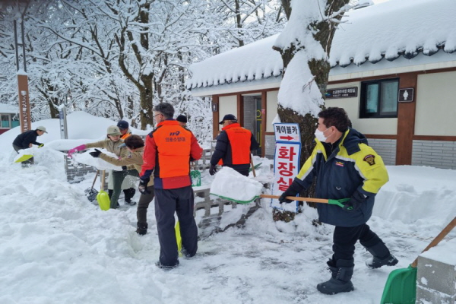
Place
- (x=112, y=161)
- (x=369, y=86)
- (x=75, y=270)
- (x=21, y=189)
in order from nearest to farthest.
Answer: (x=75, y=270) < (x=112, y=161) < (x=21, y=189) < (x=369, y=86)

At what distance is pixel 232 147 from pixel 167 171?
6.24ft

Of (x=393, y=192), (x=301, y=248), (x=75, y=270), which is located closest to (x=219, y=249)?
(x=301, y=248)

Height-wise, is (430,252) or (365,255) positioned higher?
(430,252)

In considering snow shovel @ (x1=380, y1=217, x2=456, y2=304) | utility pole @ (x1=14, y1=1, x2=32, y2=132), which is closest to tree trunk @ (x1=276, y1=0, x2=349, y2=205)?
snow shovel @ (x1=380, y1=217, x2=456, y2=304)

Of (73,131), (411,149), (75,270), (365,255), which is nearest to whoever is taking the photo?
(75,270)

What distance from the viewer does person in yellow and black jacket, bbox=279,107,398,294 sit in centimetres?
272

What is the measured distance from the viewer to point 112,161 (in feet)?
16.5

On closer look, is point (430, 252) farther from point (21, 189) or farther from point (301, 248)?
point (21, 189)

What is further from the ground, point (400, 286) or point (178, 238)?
point (400, 286)

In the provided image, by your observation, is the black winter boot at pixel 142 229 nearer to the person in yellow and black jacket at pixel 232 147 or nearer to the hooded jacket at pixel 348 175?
the person in yellow and black jacket at pixel 232 147

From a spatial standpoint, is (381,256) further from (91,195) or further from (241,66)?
(241,66)

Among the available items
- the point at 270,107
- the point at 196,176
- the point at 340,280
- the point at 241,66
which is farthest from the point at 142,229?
the point at 270,107

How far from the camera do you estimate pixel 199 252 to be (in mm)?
4012

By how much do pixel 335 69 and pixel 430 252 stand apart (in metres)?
5.90
